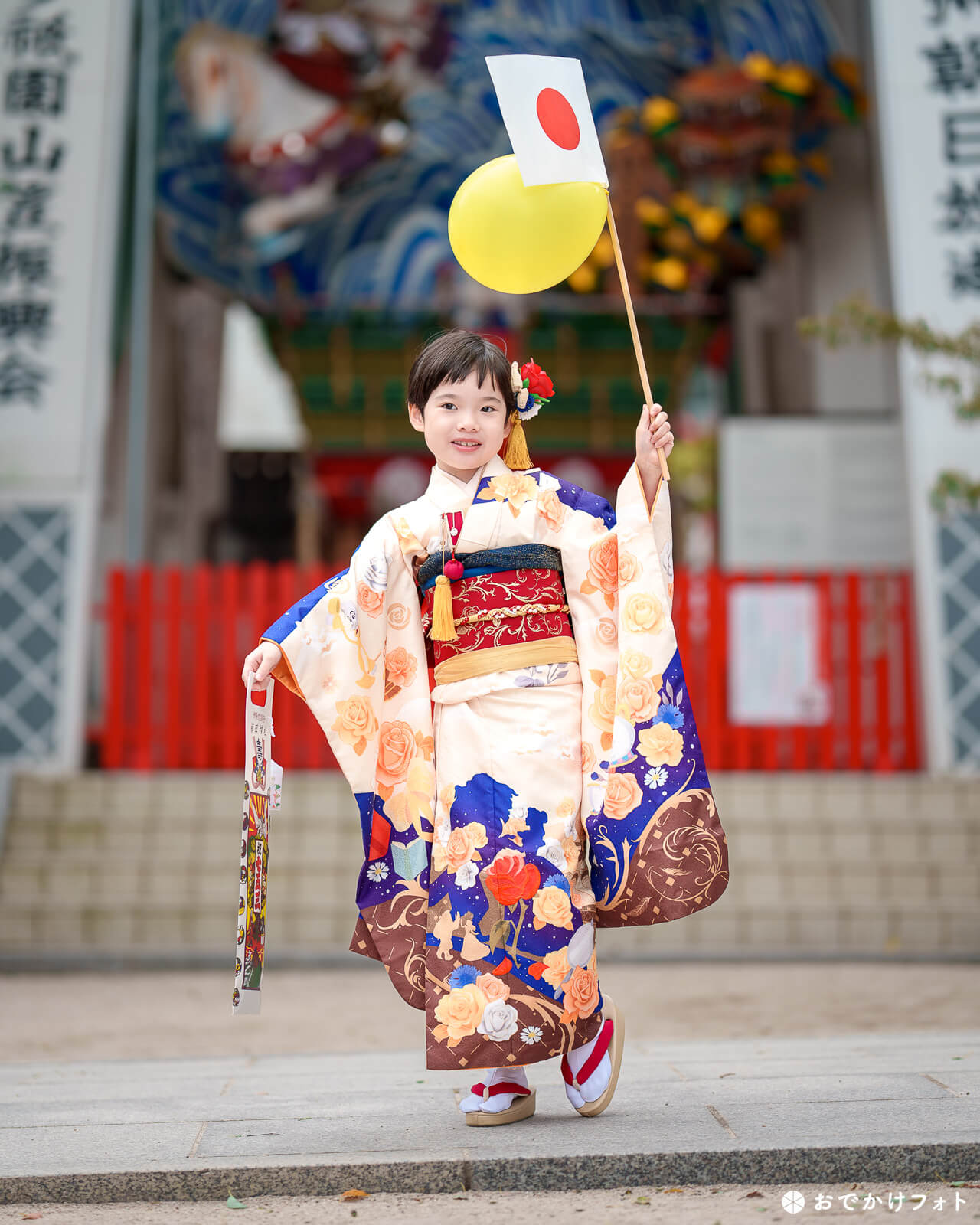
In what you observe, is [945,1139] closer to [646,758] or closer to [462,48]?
[646,758]

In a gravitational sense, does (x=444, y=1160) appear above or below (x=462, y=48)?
Answer: below

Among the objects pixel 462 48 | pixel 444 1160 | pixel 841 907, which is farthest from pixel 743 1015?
pixel 462 48

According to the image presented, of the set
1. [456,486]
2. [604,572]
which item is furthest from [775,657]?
[456,486]

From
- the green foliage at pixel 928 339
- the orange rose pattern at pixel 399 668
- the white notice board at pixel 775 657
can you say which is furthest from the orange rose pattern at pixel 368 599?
the white notice board at pixel 775 657

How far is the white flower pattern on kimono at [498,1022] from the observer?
2.72m

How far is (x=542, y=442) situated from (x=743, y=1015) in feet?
26.6

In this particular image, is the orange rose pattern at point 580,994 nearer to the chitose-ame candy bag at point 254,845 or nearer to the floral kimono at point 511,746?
the floral kimono at point 511,746

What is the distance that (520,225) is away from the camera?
299 cm

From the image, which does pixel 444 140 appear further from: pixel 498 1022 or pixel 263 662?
pixel 498 1022

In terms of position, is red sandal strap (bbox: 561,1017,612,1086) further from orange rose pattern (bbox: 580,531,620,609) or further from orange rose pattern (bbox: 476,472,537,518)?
orange rose pattern (bbox: 476,472,537,518)

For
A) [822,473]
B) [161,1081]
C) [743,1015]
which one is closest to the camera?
[161,1081]

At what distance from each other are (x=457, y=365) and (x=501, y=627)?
0.63 metres

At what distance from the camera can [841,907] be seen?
6.64 metres

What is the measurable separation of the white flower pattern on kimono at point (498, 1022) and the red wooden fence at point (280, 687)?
5575mm
